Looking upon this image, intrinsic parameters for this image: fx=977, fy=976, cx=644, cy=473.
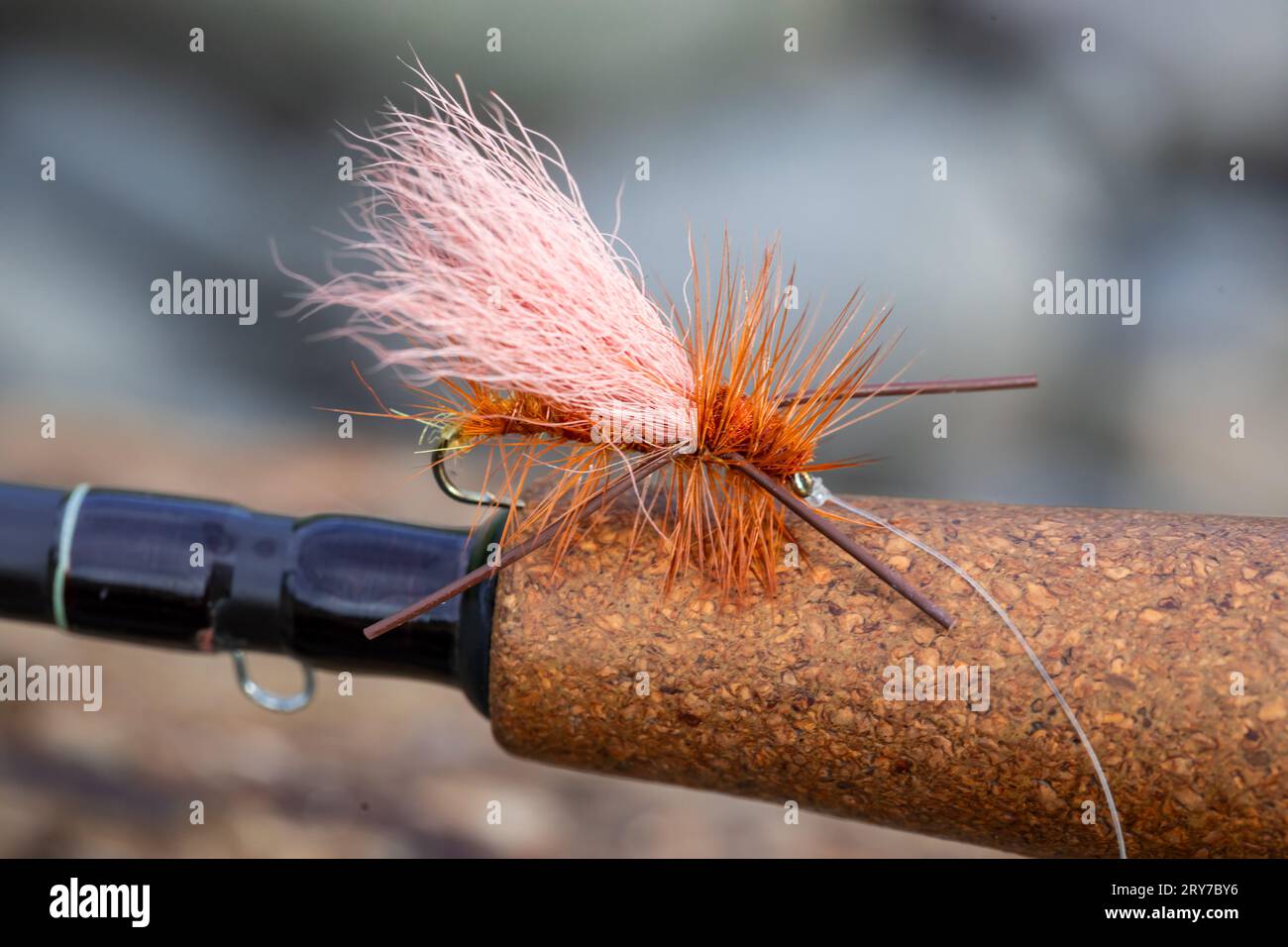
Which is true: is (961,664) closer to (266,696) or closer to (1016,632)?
(1016,632)

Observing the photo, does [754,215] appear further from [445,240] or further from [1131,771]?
[1131,771]

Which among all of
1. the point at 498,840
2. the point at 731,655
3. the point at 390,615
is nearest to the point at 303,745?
the point at 498,840
